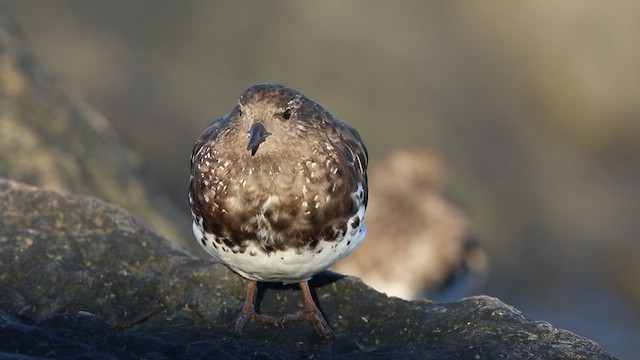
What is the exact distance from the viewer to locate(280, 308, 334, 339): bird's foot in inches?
270

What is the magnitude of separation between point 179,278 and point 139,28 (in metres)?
16.9

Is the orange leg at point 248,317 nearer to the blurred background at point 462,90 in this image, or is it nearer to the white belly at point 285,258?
the white belly at point 285,258

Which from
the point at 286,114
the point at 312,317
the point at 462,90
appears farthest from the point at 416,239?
the point at 462,90

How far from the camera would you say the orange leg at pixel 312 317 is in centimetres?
687

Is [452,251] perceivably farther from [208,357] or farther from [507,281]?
[208,357]

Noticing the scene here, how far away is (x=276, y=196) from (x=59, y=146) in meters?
6.70

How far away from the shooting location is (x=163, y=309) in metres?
7.14

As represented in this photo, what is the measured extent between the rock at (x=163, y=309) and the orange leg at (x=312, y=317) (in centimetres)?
5

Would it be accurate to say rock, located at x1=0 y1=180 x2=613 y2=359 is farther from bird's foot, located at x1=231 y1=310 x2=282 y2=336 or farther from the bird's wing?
the bird's wing

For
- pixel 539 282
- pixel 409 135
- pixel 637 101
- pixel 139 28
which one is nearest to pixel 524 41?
pixel 637 101

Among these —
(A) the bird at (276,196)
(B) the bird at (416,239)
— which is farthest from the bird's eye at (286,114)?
(B) the bird at (416,239)

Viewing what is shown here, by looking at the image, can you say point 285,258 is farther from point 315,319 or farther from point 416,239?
point 416,239

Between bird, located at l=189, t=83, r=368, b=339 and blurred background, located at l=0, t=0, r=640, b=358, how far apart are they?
1262 centimetres

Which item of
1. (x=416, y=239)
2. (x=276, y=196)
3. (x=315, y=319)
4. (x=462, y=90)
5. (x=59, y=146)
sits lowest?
(x=315, y=319)
